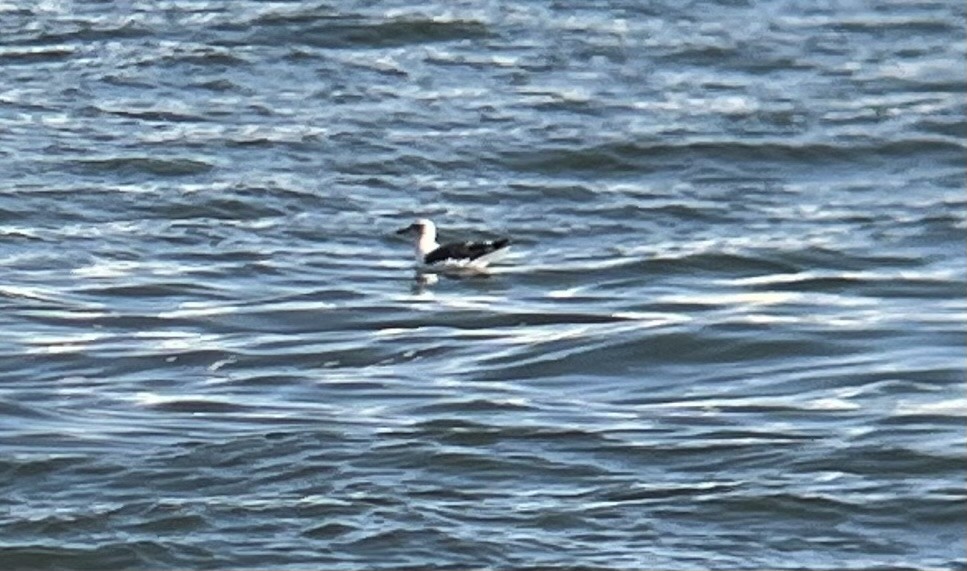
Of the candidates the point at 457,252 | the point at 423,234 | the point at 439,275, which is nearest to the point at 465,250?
the point at 457,252

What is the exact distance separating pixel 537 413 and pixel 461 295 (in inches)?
138

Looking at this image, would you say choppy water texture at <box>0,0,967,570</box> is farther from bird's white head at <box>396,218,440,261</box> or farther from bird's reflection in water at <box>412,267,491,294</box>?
bird's white head at <box>396,218,440,261</box>

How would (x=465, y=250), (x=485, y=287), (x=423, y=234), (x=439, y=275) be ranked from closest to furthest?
(x=485, y=287), (x=439, y=275), (x=465, y=250), (x=423, y=234)

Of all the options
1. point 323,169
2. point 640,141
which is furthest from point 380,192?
point 640,141

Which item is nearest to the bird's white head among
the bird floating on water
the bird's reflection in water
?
the bird floating on water

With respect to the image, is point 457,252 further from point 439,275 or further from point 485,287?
point 485,287

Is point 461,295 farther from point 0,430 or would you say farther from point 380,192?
point 0,430

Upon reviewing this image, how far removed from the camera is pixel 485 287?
14.5m

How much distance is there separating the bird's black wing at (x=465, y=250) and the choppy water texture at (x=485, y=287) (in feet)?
0.59

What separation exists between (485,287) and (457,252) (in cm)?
54

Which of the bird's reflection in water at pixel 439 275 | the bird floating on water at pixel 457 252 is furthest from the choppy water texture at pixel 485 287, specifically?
the bird floating on water at pixel 457 252

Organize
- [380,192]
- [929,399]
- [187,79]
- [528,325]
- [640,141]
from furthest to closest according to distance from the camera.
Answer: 1. [187,79]
2. [640,141]
3. [380,192]
4. [528,325]
5. [929,399]

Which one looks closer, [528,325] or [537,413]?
[537,413]

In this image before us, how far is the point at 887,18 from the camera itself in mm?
22109
